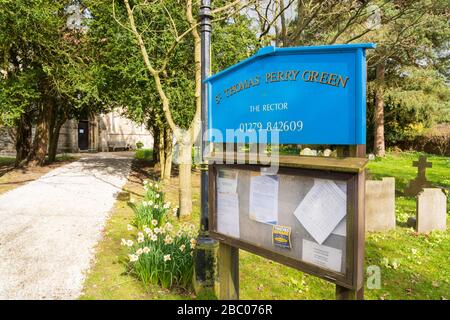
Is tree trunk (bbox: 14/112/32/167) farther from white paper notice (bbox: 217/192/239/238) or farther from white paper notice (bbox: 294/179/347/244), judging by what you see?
white paper notice (bbox: 294/179/347/244)

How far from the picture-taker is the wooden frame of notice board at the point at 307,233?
2.14 m

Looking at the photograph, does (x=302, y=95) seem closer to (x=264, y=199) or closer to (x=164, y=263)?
(x=264, y=199)

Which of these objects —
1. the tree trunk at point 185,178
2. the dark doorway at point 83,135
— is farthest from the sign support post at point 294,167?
the dark doorway at point 83,135

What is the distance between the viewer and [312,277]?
455 centimetres

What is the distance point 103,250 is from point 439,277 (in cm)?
Answer: 498

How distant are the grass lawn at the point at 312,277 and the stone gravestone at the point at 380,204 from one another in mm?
224

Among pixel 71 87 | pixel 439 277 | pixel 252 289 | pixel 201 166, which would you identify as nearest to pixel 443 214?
pixel 439 277

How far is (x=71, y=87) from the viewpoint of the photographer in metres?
10.7

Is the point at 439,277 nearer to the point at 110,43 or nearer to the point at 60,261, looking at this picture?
the point at 60,261

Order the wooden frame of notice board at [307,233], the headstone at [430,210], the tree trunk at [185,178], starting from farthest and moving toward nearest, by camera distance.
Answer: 1. the tree trunk at [185,178]
2. the headstone at [430,210]
3. the wooden frame of notice board at [307,233]

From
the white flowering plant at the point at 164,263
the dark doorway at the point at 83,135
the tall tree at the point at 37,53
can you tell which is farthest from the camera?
the dark doorway at the point at 83,135

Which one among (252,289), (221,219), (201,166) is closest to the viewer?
(221,219)

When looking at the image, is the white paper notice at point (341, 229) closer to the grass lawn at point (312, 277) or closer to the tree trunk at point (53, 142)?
the grass lawn at point (312, 277)

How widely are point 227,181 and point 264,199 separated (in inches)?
19.7
